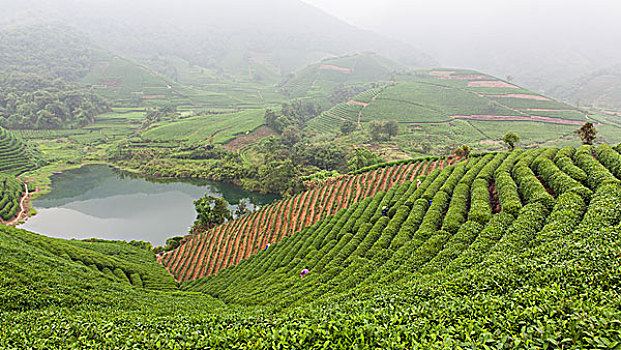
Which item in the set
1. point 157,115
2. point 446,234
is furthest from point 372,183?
point 157,115

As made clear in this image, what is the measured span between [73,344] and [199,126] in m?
83.7

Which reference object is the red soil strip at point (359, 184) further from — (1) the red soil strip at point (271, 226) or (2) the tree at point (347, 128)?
(2) the tree at point (347, 128)

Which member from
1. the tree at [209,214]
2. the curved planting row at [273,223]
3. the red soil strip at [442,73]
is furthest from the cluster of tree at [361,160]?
the red soil strip at [442,73]

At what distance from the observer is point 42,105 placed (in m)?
85.1

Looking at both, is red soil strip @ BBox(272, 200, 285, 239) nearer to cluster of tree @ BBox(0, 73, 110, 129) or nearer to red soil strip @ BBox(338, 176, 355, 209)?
red soil strip @ BBox(338, 176, 355, 209)

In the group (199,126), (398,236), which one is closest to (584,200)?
(398,236)

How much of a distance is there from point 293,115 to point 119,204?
189 ft

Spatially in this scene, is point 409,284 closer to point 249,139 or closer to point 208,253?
point 208,253

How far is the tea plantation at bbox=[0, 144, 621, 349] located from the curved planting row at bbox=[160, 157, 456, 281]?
5.07 meters

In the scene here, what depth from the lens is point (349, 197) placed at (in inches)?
1174

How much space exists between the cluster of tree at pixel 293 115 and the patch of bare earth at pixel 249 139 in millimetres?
2536

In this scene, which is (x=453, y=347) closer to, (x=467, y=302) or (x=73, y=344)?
(x=467, y=302)

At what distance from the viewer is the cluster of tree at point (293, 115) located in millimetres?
82188

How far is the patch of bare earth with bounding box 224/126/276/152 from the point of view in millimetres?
72562
